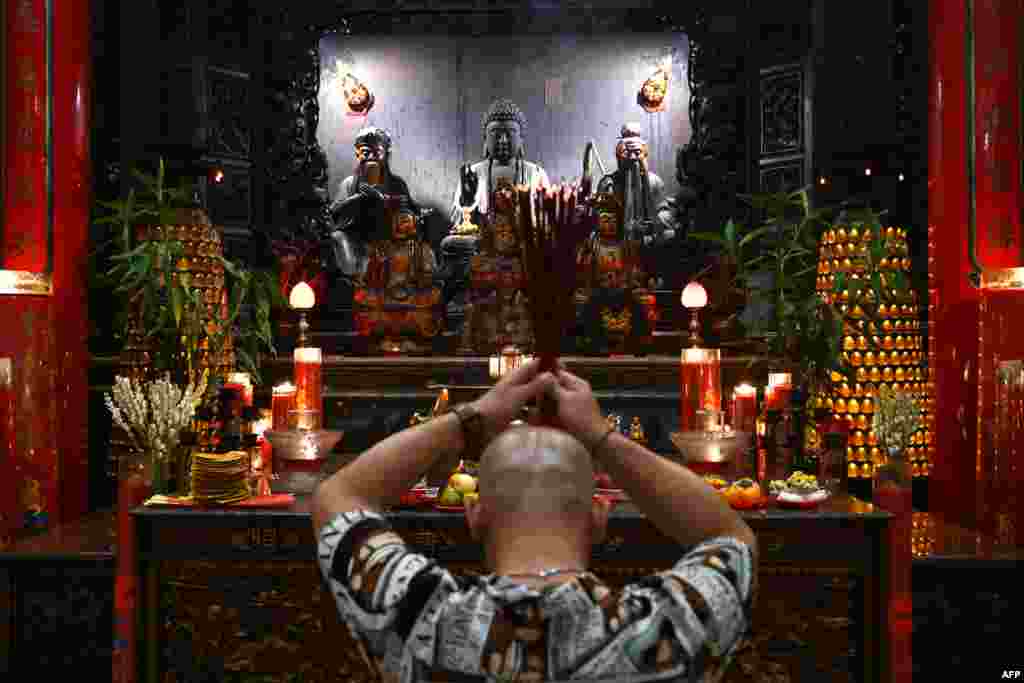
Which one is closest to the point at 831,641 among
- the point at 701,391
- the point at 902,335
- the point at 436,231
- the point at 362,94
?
the point at 701,391

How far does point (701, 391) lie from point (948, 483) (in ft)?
5.60

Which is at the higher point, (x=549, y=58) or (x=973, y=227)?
(x=549, y=58)

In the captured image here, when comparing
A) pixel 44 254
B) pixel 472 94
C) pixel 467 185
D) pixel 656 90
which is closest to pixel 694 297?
pixel 44 254

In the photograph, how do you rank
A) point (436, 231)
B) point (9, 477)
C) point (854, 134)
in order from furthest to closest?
point (436, 231) → point (854, 134) → point (9, 477)

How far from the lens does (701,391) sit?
3.42m

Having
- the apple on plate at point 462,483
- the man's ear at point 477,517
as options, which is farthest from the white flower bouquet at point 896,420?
the man's ear at point 477,517

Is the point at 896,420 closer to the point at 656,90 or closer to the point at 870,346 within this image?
the point at 870,346

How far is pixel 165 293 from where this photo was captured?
480 centimetres

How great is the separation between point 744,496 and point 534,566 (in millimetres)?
1738

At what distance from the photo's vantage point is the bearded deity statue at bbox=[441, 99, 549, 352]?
244 inches

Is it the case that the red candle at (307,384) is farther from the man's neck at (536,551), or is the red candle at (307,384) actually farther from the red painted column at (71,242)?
the man's neck at (536,551)

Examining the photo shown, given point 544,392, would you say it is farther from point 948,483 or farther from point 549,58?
point 549,58

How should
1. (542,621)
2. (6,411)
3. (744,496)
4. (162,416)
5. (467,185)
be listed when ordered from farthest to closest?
(467,185)
(6,411)
(162,416)
(744,496)
(542,621)

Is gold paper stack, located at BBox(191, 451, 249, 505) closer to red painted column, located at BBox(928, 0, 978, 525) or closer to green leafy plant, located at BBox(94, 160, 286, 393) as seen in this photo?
green leafy plant, located at BBox(94, 160, 286, 393)
